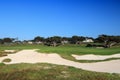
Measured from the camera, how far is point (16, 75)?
1852 centimetres

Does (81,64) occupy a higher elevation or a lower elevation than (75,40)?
lower

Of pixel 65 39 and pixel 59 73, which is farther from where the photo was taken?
pixel 65 39

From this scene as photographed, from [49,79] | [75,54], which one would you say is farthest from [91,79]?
[75,54]

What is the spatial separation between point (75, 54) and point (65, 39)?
371ft

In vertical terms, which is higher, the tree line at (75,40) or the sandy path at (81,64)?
the tree line at (75,40)

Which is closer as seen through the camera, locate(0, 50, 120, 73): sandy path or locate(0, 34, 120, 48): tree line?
locate(0, 50, 120, 73): sandy path

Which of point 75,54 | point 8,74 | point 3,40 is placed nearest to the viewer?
point 8,74

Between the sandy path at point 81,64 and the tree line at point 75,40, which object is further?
the tree line at point 75,40

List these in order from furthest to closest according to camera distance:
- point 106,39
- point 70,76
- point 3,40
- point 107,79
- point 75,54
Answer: point 3,40 < point 106,39 < point 75,54 < point 70,76 < point 107,79

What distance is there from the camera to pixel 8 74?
19.4m

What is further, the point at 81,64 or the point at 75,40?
the point at 75,40

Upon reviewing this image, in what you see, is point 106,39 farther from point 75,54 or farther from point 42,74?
point 42,74

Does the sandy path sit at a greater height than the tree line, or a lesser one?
lesser

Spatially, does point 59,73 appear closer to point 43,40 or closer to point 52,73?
point 52,73
